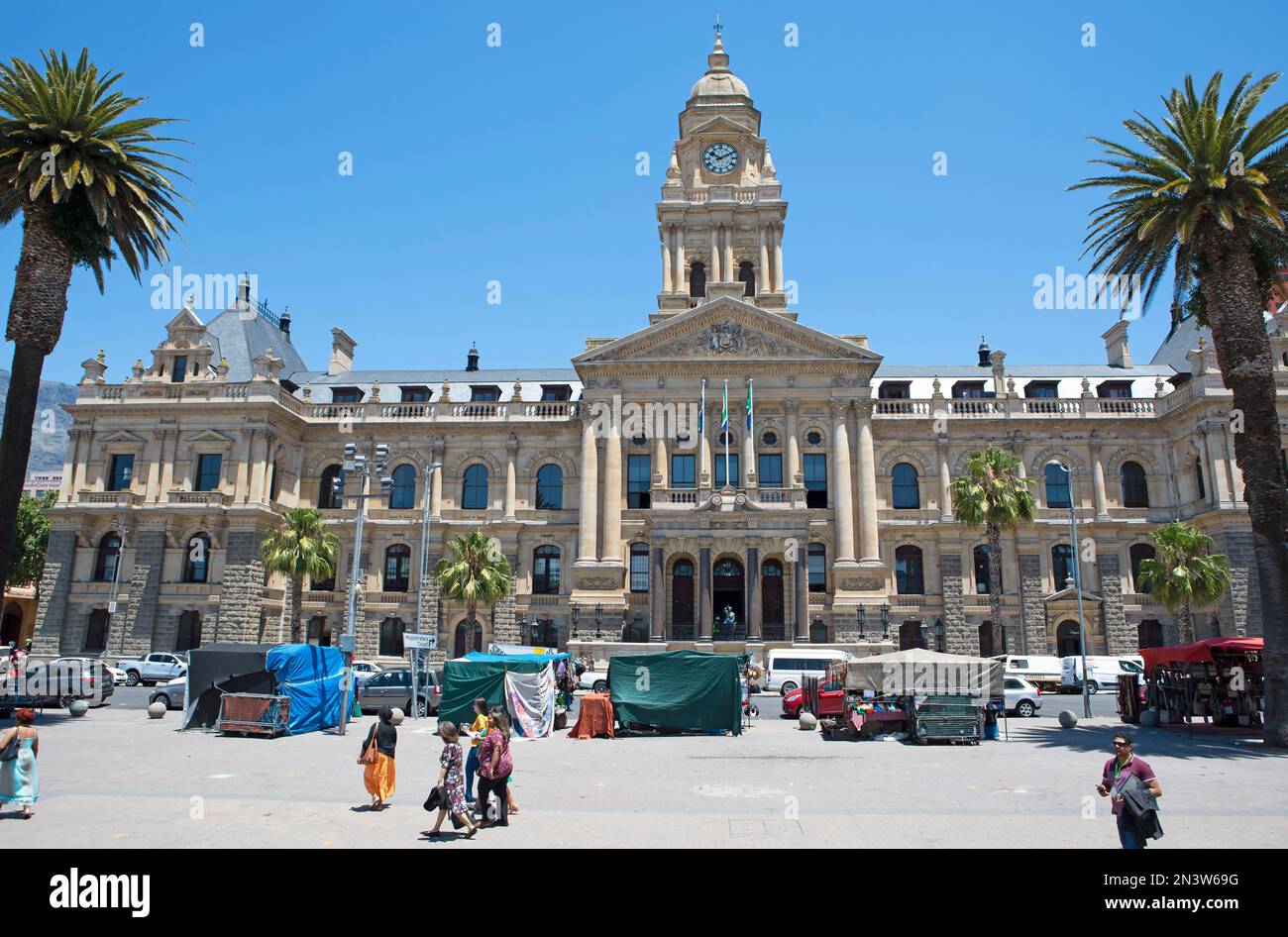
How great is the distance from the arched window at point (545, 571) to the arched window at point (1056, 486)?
97.5 feet

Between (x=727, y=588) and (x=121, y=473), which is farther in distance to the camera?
(x=121, y=473)

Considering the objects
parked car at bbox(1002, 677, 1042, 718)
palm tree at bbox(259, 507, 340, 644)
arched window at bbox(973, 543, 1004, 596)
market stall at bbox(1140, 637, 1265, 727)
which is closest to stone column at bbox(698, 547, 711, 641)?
arched window at bbox(973, 543, 1004, 596)

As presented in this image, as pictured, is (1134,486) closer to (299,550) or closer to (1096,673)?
(1096,673)

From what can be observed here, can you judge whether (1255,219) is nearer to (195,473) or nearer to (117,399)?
(195,473)

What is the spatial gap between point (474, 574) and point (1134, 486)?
38612 mm

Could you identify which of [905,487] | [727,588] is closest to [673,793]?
[727,588]

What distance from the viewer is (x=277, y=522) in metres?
53.0

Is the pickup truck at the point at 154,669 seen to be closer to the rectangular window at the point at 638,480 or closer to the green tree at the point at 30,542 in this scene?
the green tree at the point at 30,542

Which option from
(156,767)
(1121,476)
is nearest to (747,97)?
(1121,476)

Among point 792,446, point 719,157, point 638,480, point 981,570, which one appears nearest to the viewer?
point 792,446

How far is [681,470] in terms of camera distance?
52.3 metres

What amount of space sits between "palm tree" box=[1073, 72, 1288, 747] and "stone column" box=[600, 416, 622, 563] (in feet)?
98.5

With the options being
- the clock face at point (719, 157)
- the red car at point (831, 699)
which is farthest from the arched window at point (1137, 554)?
the clock face at point (719, 157)

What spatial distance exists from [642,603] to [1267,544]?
103 ft
